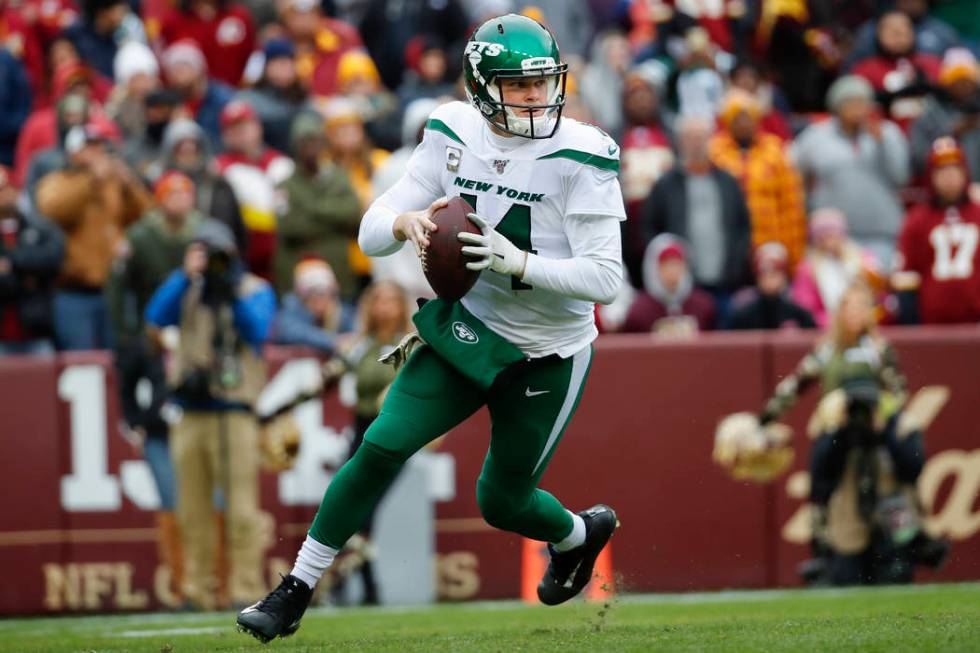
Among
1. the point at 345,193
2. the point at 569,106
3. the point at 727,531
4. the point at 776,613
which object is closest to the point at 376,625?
the point at 776,613

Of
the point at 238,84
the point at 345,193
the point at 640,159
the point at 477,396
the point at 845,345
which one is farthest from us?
the point at 238,84

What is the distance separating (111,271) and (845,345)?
13.8 ft

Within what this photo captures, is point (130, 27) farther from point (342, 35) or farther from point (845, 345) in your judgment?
point (845, 345)

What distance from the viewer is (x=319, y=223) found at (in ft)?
35.6

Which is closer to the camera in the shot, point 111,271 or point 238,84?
point 111,271

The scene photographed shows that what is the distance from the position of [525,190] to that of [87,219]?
5.58 metres

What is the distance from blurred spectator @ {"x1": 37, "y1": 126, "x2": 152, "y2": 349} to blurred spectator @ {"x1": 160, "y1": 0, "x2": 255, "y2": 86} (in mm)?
2340

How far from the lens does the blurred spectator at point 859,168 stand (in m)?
11.6

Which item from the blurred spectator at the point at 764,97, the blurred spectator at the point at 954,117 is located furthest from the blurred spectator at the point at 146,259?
the blurred spectator at the point at 954,117

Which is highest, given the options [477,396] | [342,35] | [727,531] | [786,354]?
[342,35]

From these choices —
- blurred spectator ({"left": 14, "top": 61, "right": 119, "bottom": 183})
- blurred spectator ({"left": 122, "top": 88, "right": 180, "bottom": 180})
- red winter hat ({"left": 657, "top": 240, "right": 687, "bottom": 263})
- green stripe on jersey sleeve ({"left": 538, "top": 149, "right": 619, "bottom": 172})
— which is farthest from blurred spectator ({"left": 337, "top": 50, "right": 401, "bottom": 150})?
green stripe on jersey sleeve ({"left": 538, "top": 149, "right": 619, "bottom": 172})

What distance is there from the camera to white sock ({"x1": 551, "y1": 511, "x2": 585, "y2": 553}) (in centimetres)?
641

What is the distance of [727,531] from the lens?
1012 cm

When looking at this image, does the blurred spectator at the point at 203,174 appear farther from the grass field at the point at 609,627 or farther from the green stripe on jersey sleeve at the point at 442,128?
the green stripe on jersey sleeve at the point at 442,128
